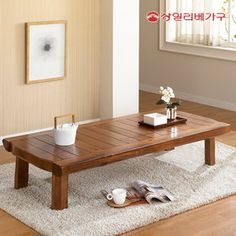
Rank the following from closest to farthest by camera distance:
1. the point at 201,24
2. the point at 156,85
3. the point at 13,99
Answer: the point at 13,99
the point at 201,24
the point at 156,85

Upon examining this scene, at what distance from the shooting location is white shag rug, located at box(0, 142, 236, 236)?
12.9ft

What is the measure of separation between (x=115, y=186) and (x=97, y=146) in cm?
35

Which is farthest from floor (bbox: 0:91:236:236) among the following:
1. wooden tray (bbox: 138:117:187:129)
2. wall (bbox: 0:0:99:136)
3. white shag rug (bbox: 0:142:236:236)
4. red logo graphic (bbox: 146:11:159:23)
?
red logo graphic (bbox: 146:11:159:23)

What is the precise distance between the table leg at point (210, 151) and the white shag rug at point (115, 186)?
2.1 inches

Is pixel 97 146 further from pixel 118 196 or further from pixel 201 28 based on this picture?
pixel 201 28

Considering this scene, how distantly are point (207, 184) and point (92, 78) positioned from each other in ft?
6.61

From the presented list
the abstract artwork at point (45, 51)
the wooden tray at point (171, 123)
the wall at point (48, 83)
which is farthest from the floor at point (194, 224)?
the abstract artwork at point (45, 51)

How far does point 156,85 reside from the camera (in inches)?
314

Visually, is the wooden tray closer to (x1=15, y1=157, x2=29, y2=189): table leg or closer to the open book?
the open book

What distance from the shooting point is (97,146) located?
4414 millimetres

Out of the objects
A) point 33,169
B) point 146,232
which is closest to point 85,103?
point 33,169

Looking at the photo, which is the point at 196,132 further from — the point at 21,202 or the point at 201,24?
the point at 201,24

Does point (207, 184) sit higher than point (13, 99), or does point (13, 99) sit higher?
point (13, 99)

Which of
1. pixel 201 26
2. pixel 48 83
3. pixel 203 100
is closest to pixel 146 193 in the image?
pixel 48 83
